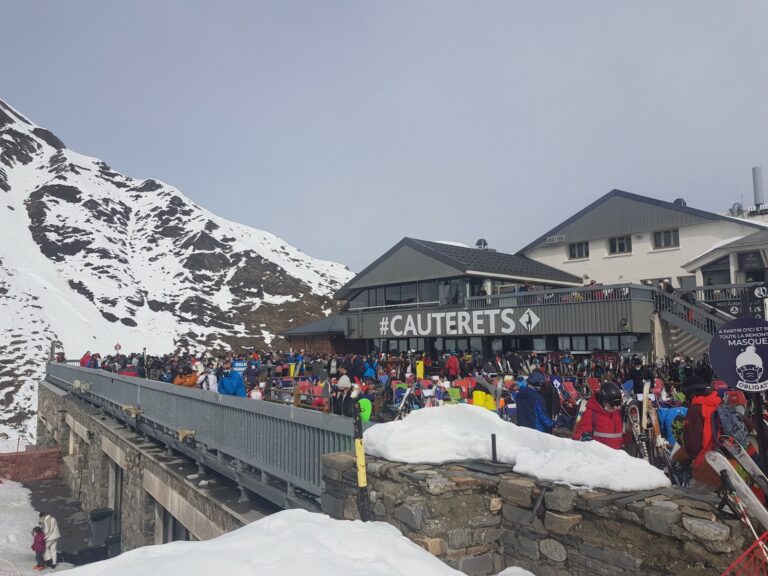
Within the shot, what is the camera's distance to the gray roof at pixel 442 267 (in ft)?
90.3

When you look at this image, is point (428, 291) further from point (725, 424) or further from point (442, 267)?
point (725, 424)

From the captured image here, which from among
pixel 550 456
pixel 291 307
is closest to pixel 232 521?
pixel 550 456

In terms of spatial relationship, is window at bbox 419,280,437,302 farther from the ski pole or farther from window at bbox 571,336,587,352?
the ski pole

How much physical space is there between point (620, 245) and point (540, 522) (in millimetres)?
29117

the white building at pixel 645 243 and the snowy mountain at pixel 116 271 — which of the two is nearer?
the white building at pixel 645 243

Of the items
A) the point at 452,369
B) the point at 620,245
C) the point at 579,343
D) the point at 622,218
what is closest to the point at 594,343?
the point at 579,343

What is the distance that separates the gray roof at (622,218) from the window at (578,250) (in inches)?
15.2

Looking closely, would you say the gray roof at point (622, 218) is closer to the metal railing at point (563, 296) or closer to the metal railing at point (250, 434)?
the metal railing at point (563, 296)

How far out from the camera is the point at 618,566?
4.18 meters

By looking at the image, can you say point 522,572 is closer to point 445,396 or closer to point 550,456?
point 550,456

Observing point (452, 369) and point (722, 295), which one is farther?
point (722, 295)

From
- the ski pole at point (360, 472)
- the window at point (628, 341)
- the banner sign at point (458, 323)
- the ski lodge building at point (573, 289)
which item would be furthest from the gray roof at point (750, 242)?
the ski pole at point (360, 472)

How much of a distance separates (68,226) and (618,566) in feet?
319

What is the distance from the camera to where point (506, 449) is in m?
5.64
